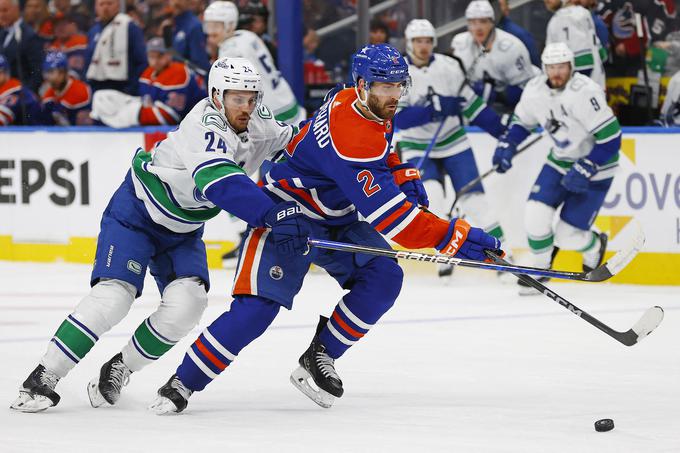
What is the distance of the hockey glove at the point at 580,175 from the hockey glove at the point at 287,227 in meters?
3.27

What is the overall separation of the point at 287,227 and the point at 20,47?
5.98 meters

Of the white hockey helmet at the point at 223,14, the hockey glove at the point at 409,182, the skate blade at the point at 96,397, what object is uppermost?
the white hockey helmet at the point at 223,14

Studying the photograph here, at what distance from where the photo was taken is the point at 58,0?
9258mm

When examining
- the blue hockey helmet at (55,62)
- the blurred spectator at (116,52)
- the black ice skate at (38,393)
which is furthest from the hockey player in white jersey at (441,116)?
the black ice skate at (38,393)

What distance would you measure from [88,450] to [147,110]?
16.7 ft

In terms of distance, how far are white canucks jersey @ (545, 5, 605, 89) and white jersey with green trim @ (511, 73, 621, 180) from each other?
51 centimetres

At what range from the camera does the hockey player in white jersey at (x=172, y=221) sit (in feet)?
12.2

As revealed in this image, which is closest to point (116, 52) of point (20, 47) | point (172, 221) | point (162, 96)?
point (162, 96)

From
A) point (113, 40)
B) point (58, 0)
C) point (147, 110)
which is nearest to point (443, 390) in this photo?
point (147, 110)

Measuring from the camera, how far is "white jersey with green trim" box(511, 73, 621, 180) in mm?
6684

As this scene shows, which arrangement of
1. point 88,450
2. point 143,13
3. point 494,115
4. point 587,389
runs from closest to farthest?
1. point 88,450
2. point 587,389
3. point 494,115
4. point 143,13

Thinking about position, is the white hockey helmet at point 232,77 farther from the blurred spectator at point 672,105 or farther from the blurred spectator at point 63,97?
the blurred spectator at point 63,97

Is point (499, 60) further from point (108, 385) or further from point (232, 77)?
point (108, 385)

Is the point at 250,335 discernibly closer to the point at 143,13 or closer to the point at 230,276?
the point at 230,276
